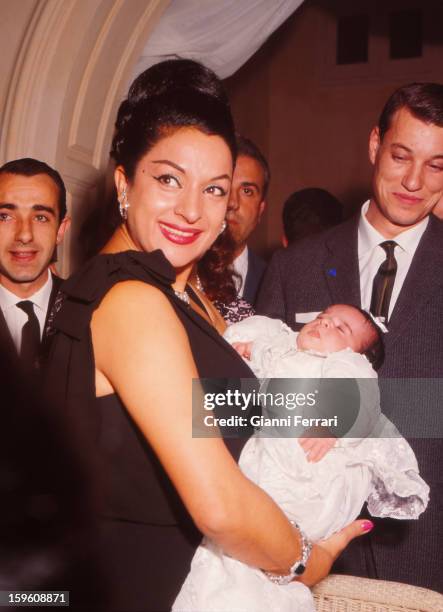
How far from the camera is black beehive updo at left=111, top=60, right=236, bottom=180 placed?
4.61 ft

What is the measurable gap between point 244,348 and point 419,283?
1.94 ft

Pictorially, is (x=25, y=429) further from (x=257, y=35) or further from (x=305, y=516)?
(x=257, y=35)

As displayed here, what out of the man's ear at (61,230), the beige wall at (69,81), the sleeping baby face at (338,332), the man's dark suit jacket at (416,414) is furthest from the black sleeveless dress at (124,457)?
the beige wall at (69,81)

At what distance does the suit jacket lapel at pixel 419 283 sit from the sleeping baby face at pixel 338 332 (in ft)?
0.84

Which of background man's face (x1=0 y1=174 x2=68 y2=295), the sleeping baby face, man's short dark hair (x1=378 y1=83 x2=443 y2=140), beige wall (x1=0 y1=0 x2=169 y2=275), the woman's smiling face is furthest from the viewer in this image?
beige wall (x1=0 y1=0 x2=169 y2=275)

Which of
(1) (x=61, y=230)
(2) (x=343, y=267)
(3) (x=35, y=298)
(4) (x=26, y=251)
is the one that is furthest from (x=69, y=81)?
(2) (x=343, y=267)

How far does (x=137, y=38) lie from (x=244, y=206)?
2.69ft

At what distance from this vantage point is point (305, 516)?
4.62 feet

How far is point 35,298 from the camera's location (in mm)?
2168

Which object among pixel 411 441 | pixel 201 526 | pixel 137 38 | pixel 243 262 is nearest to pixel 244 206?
pixel 243 262

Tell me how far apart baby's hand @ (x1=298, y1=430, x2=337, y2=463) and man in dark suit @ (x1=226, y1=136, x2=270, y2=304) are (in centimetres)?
161

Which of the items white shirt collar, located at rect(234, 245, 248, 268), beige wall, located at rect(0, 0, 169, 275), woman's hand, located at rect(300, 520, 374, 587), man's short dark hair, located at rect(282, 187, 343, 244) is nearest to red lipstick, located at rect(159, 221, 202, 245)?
woman's hand, located at rect(300, 520, 374, 587)

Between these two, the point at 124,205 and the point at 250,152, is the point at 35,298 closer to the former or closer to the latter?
the point at 124,205
